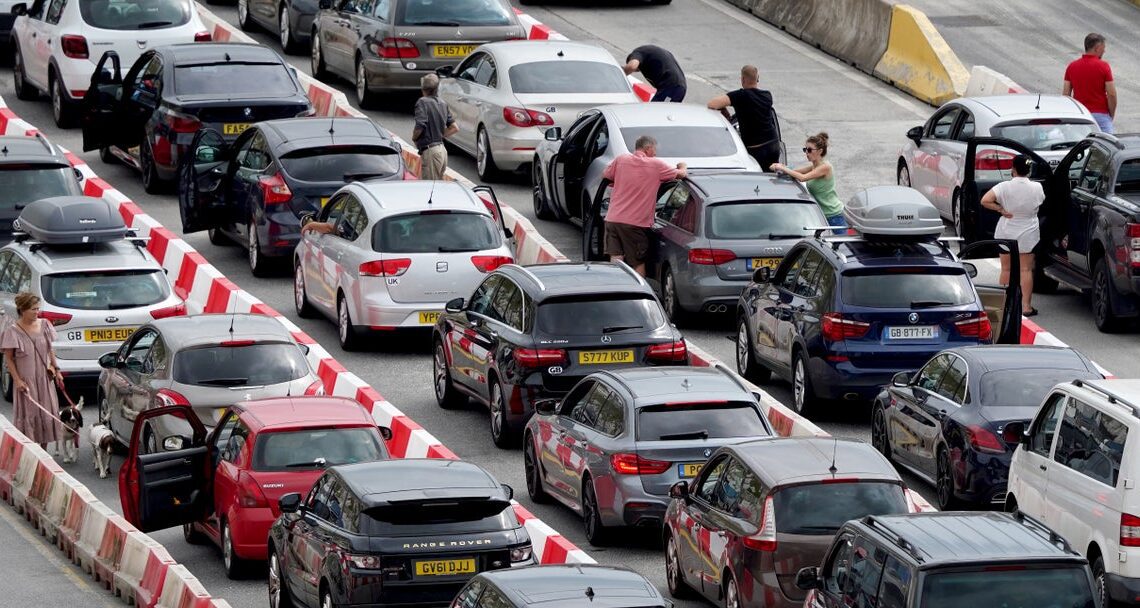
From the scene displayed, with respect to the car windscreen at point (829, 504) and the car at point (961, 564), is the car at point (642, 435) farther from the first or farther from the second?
the car at point (961, 564)

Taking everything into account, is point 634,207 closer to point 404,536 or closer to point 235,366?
point 235,366

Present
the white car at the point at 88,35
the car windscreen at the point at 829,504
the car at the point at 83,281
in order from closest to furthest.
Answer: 1. the car windscreen at the point at 829,504
2. the car at the point at 83,281
3. the white car at the point at 88,35

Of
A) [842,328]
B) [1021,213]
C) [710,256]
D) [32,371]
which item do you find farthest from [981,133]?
[32,371]

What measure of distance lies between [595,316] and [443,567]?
5.85m

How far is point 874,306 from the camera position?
2103 centimetres

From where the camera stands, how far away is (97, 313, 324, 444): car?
20797 mm

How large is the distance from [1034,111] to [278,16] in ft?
45.8

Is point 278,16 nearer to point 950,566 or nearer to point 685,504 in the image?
point 685,504

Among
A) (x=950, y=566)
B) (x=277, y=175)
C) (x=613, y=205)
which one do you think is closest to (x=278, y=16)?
(x=277, y=175)

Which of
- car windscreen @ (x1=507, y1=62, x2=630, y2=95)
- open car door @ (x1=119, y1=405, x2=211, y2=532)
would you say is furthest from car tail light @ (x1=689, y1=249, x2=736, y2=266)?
open car door @ (x1=119, y1=405, x2=211, y2=532)

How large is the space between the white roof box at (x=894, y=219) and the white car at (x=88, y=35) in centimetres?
1385

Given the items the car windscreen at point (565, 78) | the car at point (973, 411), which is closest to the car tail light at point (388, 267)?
the car at point (973, 411)

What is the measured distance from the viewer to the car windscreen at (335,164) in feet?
88.0

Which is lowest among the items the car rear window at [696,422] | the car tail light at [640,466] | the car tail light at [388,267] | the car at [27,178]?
the car at [27,178]
